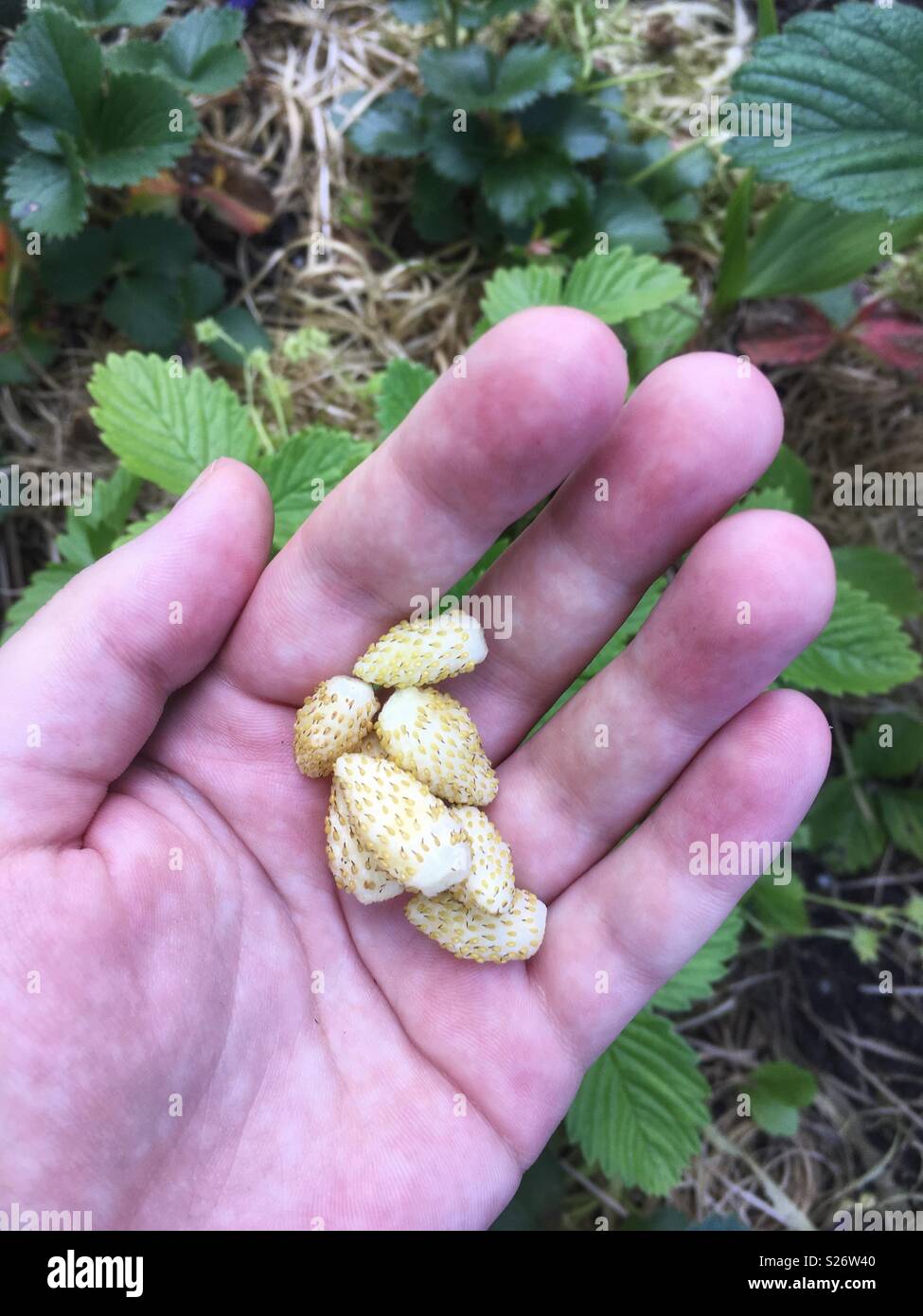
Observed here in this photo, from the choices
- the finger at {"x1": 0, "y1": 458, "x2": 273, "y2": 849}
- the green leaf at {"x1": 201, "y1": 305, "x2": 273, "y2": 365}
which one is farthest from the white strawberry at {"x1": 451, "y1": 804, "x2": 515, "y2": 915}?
the green leaf at {"x1": 201, "y1": 305, "x2": 273, "y2": 365}

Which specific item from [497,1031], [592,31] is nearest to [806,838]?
[497,1031]

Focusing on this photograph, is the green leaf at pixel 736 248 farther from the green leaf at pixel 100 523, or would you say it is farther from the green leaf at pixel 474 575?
the green leaf at pixel 100 523

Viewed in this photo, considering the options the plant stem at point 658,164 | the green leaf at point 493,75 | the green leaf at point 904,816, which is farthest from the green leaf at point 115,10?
the green leaf at point 904,816

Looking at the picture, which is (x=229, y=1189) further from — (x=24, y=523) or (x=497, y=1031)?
(x=24, y=523)

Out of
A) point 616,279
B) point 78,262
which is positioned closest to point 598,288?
point 616,279

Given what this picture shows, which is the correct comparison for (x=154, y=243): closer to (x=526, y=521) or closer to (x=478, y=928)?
(x=526, y=521)

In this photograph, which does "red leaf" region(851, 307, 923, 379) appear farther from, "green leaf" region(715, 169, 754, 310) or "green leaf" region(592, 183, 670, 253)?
"green leaf" region(592, 183, 670, 253)
